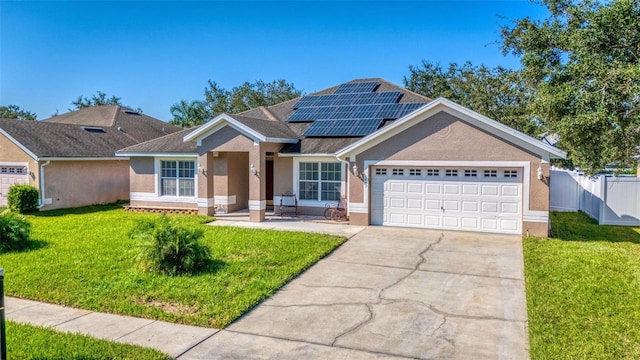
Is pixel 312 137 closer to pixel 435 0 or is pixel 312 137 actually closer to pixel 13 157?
pixel 435 0

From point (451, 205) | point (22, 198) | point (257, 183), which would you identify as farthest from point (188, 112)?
point (451, 205)

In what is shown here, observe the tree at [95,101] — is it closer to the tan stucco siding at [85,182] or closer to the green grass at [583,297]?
the tan stucco siding at [85,182]

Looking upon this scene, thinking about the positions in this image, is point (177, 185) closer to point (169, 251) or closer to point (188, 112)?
point (169, 251)

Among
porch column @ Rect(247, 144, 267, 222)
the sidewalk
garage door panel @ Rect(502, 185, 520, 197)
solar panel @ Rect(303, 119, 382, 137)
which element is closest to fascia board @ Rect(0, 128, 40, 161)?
porch column @ Rect(247, 144, 267, 222)

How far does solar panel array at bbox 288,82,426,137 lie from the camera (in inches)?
738

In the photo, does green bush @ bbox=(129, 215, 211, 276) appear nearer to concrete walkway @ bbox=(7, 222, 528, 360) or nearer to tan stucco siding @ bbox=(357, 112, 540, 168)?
concrete walkway @ bbox=(7, 222, 528, 360)

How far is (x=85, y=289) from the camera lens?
8.78 meters

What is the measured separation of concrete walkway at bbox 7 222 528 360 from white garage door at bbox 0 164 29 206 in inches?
559

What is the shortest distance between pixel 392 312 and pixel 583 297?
11.7 feet

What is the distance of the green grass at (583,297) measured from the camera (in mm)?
6231

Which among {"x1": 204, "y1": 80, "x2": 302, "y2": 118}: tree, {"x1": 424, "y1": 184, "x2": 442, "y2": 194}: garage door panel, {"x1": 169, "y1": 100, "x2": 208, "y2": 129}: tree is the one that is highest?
{"x1": 204, "y1": 80, "x2": 302, "y2": 118}: tree

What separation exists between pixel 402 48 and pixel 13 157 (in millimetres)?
26897

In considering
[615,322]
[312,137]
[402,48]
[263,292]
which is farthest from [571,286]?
[402,48]

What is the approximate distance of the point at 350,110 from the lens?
66.7ft
